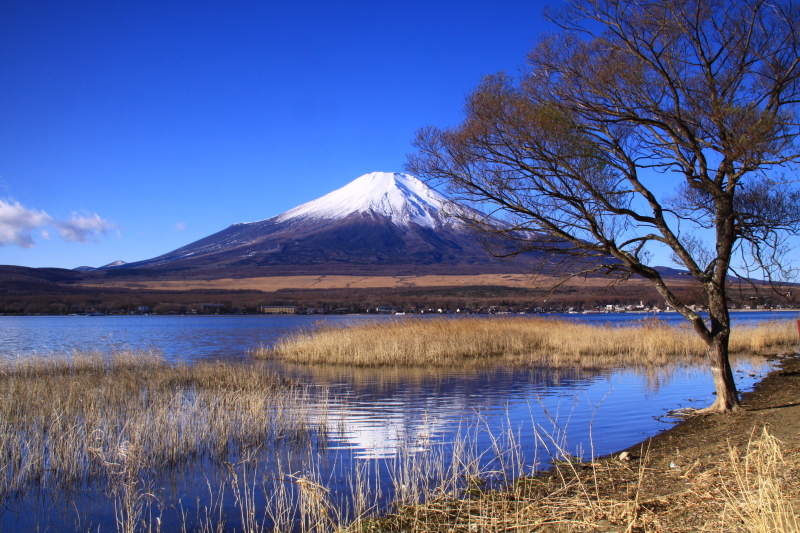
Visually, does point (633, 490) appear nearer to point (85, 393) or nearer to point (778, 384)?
point (778, 384)

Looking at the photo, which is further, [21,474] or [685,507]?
[21,474]

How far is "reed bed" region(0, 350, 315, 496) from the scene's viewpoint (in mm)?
7473

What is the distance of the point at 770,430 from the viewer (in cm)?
746

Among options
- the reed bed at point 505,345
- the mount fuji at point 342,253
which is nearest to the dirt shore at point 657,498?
the reed bed at point 505,345

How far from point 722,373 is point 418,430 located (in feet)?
15.9

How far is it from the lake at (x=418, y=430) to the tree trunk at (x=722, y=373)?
1.13 meters

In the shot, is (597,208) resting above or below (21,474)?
above

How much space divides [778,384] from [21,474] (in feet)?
45.1

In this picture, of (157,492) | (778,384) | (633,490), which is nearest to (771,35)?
(633,490)

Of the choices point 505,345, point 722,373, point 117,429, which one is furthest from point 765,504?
point 505,345

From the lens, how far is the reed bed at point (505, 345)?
21.7m

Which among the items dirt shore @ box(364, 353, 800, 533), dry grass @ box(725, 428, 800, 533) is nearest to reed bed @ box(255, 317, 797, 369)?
dirt shore @ box(364, 353, 800, 533)

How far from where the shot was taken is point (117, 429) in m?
9.56

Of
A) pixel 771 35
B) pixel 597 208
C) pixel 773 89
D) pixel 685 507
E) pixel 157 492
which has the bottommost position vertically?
pixel 157 492
